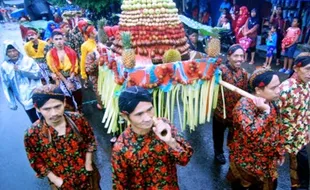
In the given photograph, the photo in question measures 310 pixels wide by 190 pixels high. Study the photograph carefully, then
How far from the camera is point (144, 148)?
1839 mm

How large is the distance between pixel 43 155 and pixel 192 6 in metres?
11.4

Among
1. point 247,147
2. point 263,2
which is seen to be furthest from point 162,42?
point 263,2

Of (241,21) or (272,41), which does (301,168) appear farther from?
(241,21)

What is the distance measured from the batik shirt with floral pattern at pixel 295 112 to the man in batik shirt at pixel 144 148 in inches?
54.2

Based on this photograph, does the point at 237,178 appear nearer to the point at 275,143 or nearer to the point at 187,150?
the point at 275,143

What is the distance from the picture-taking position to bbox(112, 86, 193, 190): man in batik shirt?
1.78 meters

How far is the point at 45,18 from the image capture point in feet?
35.1

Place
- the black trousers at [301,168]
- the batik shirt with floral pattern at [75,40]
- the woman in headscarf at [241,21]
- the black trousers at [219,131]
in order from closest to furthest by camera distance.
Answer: the black trousers at [301,168]
the black trousers at [219,131]
the batik shirt with floral pattern at [75,40]
the woman in headscarf at [241,21]

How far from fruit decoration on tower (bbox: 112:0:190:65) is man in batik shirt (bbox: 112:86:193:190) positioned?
1557mm

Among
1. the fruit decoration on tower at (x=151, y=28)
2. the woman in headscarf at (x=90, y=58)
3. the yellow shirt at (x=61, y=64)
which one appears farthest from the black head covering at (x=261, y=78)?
the yellow shirt at (x=61, y=64)

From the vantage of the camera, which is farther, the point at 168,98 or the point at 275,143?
the point at 168,98

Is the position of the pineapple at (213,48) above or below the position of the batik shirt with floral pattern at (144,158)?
above

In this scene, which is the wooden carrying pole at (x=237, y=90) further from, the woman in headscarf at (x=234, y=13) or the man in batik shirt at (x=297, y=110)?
the woman in headscarf at (x=234, y=13)

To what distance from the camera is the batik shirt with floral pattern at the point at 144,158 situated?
6.02 feet
